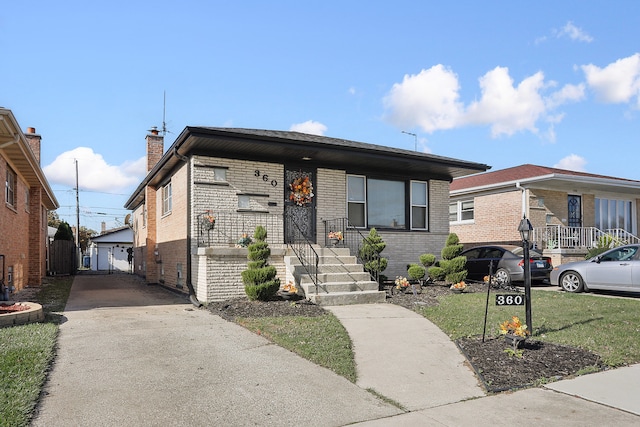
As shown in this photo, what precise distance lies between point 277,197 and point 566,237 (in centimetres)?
1267

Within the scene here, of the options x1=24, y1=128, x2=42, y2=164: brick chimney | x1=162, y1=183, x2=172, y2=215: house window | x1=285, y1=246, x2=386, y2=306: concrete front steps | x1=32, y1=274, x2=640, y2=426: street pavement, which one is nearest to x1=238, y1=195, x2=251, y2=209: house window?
x1=285, y1=246, x2=386, y2=306: concrete front steps

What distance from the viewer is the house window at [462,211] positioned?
22.9 meters

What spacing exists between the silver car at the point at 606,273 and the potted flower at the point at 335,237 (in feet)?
20.2

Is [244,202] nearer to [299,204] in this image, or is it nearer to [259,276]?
[299,204]

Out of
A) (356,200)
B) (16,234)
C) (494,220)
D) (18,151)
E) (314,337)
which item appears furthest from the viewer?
(494,220)

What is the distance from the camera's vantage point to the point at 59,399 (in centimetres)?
489

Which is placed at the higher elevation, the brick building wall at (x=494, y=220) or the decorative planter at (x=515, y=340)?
the brick building wall at (x=494, y=220)

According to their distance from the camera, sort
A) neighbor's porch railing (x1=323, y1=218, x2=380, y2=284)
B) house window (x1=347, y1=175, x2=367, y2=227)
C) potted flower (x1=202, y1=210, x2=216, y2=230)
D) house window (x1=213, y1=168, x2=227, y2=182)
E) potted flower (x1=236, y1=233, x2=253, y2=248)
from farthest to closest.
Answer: house window (x1=347, y1=175, x2=367, y2=227), neighbor's porch railing (x1=323, y1=218, x2=380, y2=284), house window (x1=213, y1=168, x2=227, y2=182), potted flower (x1=202, y1=210, x2=216, y2=230), potted flower (x1=236, y1=233, x2=253, y2=248)

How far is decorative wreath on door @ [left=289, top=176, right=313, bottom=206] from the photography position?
13742 mm

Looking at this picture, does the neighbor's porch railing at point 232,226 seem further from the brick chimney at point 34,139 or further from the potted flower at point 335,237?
the brick chimney at point 34,139

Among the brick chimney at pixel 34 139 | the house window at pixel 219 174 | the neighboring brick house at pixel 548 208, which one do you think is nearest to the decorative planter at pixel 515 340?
the house window at pixel 219 174

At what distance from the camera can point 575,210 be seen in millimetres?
21781

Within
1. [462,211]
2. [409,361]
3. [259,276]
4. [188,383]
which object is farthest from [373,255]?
[462,211]

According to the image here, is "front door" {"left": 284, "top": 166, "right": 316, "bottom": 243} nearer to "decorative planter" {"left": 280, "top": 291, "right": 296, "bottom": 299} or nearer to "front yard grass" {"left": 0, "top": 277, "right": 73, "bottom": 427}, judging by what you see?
"decorative planter" {"left": 280, "top": 291, "right": 296, "bottom": 299}
